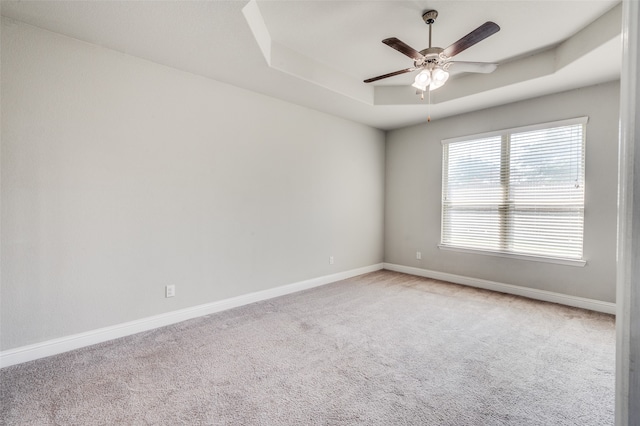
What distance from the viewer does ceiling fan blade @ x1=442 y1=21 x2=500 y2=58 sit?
209 centimetres

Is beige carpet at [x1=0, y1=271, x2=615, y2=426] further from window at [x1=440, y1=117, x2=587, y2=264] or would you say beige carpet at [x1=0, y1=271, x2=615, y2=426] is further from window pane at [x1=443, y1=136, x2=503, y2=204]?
window pane at [x1=443, y1=136, x2=503, y2=204]

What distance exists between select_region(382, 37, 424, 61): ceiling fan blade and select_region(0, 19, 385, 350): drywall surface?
1.87m

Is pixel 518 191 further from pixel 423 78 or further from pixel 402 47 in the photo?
pixel 402 47

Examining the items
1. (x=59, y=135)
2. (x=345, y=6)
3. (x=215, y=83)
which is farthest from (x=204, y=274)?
(x=345, y=6)

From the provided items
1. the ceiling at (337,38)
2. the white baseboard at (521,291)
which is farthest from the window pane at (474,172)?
the white baseboard at (521,291)

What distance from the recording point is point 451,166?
4645mm

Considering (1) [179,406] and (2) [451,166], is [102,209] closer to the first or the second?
(1) [179,406]

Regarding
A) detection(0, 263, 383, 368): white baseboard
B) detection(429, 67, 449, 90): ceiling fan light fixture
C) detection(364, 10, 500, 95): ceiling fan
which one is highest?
detection(364, 10, 500, 95): ceiling fan

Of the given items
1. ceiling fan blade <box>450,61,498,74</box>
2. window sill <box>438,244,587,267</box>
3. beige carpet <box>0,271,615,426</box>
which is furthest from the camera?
window sill <box>438,244,587,267</box>

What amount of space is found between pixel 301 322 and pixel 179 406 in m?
1.40

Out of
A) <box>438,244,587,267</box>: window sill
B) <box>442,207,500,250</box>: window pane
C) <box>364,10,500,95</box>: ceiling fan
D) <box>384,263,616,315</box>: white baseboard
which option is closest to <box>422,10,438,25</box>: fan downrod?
<box>364,10,500,95</box>: ceiling fan

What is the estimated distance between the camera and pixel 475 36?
7.18 feet

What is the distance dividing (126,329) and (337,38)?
3427mm

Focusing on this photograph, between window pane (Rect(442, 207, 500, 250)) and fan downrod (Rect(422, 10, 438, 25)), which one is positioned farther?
window pane (Rect(442, 207, 500, 250))
